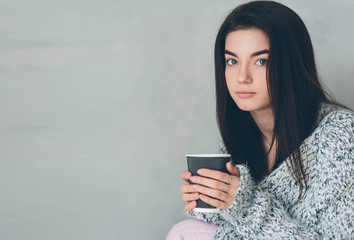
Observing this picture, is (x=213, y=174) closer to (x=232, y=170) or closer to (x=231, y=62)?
(x=232, y=170)

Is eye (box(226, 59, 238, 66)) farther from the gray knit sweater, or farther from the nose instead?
the gray knit sweater

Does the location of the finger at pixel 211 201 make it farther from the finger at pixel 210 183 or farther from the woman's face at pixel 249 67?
the woman's face at pixel 249 67

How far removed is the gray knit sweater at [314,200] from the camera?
1.06 metres

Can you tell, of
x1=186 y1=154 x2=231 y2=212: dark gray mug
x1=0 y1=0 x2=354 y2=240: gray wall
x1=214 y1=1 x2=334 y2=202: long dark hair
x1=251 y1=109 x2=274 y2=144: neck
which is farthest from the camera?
x1=0 y1=0 x2=354 y2=240: gray wall

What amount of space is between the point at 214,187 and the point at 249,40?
39 centimetres

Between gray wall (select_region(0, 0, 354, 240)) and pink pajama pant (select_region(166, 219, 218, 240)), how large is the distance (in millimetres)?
378

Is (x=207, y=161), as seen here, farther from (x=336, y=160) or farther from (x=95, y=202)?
(x=95, y=202)

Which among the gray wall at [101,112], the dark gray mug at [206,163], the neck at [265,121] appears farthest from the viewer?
the gray wall at [101,112]

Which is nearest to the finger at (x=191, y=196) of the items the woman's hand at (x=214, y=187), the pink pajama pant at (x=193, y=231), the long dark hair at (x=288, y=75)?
the woman's hand at (x=214, y=187)

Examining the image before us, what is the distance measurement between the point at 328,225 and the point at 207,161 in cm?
34

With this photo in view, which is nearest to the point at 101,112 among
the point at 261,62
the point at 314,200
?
the point at 261,62

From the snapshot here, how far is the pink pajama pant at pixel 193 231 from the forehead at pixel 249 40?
475 mm

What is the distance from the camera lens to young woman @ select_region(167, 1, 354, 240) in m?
1.06

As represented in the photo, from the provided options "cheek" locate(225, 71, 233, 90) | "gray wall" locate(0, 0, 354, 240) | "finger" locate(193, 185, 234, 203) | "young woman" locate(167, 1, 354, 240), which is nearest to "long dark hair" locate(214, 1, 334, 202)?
"young woman" locate(167, 1, 354, 240)
